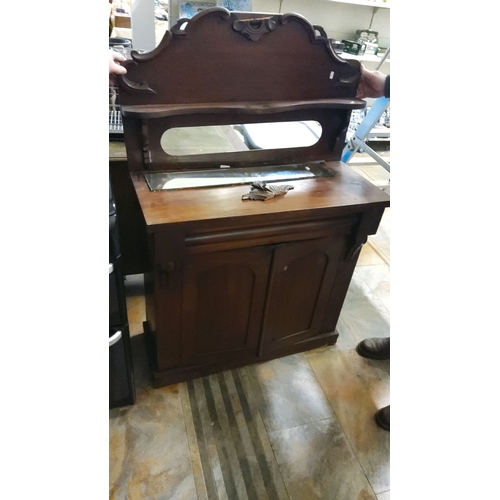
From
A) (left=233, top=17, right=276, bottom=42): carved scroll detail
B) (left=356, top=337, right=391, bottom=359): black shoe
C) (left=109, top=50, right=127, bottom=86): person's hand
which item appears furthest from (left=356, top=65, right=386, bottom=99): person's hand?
(left=356, top=337, right=391, bottom=359): black shoe

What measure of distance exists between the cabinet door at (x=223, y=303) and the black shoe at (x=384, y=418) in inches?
21.8

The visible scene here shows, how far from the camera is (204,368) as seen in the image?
58.8 inches

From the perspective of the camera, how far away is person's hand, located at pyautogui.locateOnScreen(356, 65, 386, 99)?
1.22 metres

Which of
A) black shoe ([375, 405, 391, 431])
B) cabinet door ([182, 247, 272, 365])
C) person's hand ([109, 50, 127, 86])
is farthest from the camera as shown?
black shoe ([375, 405, 391, 431])

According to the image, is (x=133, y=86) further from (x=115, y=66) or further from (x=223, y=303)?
(x=223, y=303)

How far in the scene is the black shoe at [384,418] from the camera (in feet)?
4.66

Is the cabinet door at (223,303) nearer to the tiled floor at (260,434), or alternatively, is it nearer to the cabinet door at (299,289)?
the cabinet door at (299,289)

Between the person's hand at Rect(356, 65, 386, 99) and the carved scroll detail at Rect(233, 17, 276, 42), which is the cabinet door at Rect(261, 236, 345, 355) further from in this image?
the carved scroll detail at Rect(233, 17, 276, 42)

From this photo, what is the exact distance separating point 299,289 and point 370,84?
0.75 metres

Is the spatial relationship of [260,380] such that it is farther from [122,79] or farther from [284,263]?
[122,79]

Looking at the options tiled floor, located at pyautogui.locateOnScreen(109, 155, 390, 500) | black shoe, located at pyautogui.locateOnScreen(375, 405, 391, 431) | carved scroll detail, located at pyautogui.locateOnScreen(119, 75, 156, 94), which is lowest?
tiled floor, located at pyautogui.locateOnScreen(109, 155, 390, 500)

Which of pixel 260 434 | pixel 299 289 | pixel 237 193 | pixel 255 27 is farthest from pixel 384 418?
pixel 255 27

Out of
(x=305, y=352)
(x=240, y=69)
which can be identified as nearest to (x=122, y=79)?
(x=240, y=69)

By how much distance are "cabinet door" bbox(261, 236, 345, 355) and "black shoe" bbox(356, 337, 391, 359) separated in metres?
0.26
